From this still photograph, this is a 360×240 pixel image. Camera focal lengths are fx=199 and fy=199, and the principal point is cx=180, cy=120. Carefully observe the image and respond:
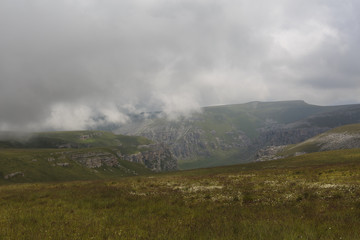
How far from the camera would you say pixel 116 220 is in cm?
972

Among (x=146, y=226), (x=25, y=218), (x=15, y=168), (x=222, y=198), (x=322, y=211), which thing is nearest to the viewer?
(x=146, y=226)

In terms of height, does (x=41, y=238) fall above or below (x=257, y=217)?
above

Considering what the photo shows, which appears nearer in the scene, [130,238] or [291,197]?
[130,238]

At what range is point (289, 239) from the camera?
614cm

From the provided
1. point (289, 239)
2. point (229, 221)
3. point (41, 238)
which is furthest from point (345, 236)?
point (41, 238)

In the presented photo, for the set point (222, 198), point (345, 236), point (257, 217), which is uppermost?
point (345, 236)

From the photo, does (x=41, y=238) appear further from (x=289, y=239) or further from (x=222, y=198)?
(x=222, y=198)

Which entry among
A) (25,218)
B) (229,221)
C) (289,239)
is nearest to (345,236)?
(289,239)

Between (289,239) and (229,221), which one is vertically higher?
(289,239)

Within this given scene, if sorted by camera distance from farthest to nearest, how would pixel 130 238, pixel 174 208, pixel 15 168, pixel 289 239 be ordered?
pixel 15 168 → pixel 174 208 → pixel 130 238 → pixel 289 239

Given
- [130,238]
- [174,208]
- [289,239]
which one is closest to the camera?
[289,239]

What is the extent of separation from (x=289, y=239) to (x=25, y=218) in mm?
12465

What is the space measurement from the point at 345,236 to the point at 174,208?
27.1ft

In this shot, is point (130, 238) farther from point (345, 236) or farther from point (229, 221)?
Result: point (345, 236)
